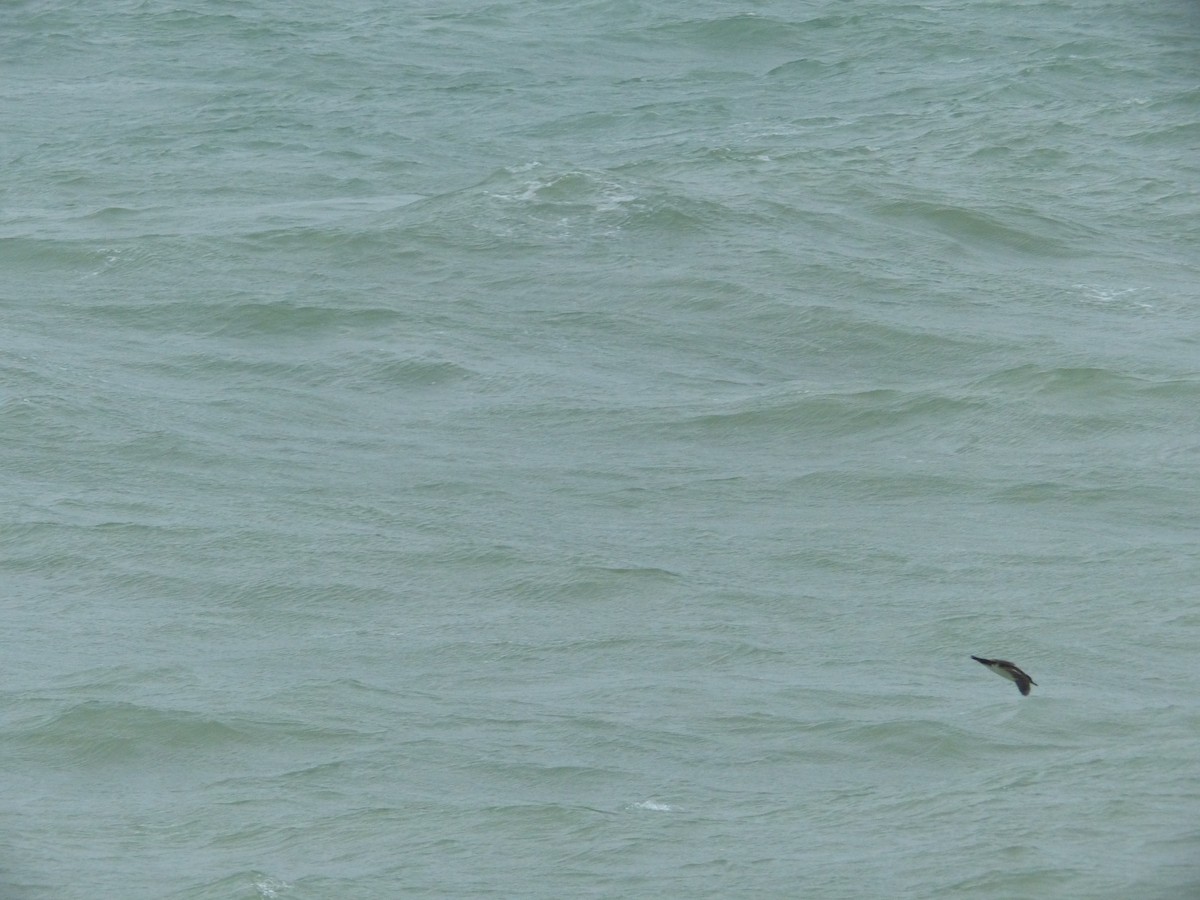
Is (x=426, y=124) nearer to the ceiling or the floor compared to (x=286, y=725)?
nearer to the ceiling

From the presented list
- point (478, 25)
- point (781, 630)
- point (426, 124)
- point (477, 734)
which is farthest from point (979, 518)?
point (478, 25)

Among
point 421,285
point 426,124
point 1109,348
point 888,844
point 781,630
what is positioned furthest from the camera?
point 426,124

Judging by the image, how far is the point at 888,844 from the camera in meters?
17.0

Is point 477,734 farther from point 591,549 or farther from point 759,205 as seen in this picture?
point 759,205

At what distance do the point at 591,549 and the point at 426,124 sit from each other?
15.1m

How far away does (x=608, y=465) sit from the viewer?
24406 millimetres

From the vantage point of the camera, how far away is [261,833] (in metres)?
17.4

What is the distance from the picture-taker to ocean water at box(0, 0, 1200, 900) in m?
17.7

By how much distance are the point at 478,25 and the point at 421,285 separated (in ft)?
45.6

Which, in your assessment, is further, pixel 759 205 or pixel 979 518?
pixel 759 205

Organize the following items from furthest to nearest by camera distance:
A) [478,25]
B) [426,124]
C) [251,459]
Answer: [478,25] → [426,124] → [251,459]

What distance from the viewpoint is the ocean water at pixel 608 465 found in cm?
1773

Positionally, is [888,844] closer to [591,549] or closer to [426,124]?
[591,549]

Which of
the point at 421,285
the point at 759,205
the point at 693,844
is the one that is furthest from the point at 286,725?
the point at 759,205
